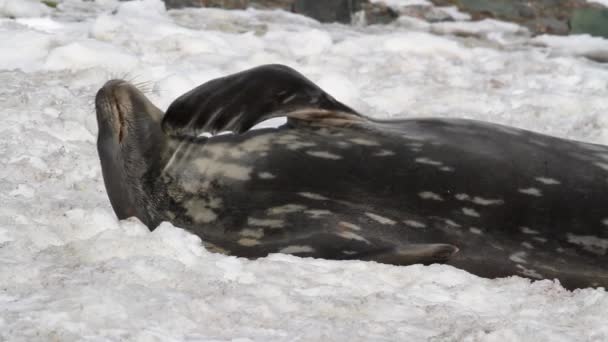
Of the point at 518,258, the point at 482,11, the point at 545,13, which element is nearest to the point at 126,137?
the point at 518,258

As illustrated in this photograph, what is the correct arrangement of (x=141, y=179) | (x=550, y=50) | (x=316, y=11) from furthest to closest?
(x=316, y=11) < (x=550, y=50) < (x=141, y=179)

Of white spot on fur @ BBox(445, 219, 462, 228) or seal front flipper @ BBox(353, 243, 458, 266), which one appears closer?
seal front flipper @ BBox(353, 243, 458, 266)

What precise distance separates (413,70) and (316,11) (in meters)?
1.98

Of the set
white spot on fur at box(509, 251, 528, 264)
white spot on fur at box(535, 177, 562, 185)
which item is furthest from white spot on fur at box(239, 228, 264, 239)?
white spot on fur at box(535, 177, 562, 185)

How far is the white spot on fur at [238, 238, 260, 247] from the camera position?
279 centimetres

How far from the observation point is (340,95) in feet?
16.0

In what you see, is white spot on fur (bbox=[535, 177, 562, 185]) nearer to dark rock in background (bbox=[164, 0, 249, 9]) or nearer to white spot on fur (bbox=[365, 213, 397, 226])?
white spot on fur (bbox=[365, 213, 397, 226])

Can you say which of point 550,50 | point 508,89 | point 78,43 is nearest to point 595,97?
point 508,89

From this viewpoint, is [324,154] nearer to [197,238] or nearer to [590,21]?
[197,238]

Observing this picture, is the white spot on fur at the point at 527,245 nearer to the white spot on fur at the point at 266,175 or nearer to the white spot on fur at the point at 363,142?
the white spot on fur at the point at 363,142

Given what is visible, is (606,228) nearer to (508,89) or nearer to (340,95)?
(340,95)

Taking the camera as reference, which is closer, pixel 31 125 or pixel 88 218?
pixel 88 218

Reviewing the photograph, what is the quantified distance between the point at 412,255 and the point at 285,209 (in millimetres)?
429

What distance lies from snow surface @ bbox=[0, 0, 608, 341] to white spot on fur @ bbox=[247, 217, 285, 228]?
6.5 inches
